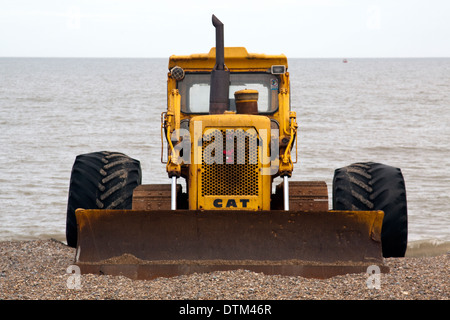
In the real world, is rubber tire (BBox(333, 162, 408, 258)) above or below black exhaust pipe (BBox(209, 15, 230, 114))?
below

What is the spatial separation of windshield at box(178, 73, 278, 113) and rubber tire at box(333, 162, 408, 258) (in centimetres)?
139

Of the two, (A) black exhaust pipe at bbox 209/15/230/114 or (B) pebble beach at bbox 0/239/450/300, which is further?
(A) black exhaust pipe at bbox 209/15/230/114

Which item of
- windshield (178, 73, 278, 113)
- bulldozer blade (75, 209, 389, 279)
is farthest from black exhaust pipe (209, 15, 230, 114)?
bulldozer blade (75, 209, 389, 279)

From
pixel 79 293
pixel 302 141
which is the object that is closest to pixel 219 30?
pixel 79 293

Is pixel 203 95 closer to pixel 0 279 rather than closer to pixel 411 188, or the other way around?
pixel 0 279

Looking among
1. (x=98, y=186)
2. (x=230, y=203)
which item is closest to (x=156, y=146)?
(x=98, y=186)

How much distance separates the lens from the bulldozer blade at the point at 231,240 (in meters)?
8.00

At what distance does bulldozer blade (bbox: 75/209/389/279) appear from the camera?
800 centimetres

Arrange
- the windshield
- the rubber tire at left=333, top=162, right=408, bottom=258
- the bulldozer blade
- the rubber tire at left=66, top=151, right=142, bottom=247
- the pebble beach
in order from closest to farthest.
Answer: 1. the pebble beach
2. the bulldozer blade
3. the rubber tire at left=333, top=162, right=408, bottom=258
4. the rubber tire at left=66, top=151, right=142, bottom=247
5. the windshield

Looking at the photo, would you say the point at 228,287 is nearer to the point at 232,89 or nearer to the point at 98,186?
the point at 98,186

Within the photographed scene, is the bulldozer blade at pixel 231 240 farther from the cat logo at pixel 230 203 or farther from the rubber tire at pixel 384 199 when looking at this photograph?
the rubber tire at pixel 384 199

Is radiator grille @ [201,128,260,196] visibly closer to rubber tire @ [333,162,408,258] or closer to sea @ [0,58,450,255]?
rubber tire @ [333,162,408,258]

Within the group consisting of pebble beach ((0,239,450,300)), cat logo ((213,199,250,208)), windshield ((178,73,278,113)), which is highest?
windshield ((178,73,278,113))

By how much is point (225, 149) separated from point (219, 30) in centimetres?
168
